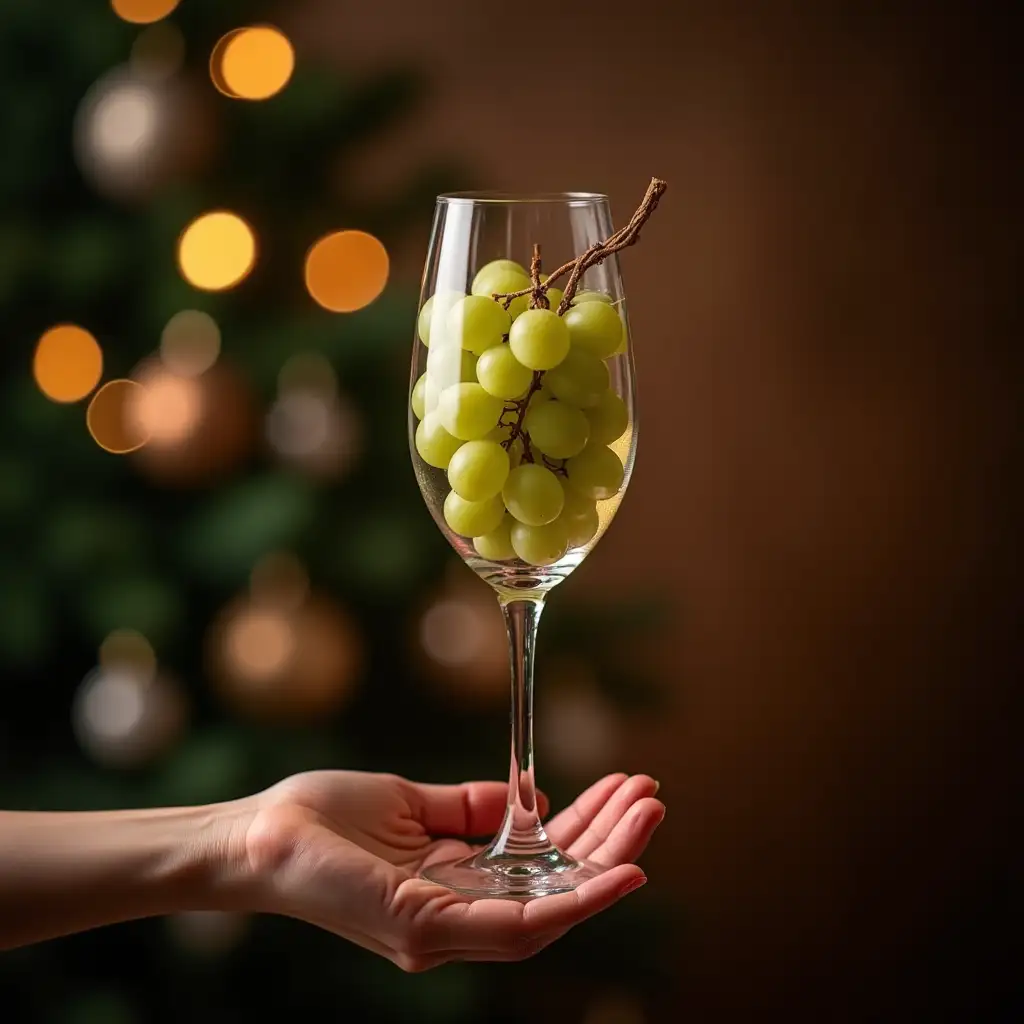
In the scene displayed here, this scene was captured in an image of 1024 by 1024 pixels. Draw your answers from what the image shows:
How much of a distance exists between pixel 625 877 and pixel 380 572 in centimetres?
68

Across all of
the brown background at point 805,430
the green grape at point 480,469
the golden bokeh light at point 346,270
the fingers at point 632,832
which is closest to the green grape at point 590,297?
the green grape at point 480,469

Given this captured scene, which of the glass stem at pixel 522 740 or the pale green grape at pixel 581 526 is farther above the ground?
the pale green grape at pixel 581 526

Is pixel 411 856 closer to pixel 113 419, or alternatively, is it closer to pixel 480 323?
pixel 480 323

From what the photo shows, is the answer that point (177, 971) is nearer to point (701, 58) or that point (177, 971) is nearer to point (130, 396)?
point (130, 396)

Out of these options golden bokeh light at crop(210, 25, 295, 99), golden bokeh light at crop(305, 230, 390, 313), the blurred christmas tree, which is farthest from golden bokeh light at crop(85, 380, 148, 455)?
golden bokeh light at crop(210, 25, 295, 99)

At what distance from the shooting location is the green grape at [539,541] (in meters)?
0.84

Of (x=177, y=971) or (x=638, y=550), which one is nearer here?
(x=177, y=971)

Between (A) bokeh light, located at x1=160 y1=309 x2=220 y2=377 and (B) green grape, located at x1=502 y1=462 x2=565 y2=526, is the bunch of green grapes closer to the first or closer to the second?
(B) green grape, located at x1=502 y1=462 x2=565 y2=526

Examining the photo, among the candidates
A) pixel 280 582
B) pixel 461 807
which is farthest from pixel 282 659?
pixel 461 807

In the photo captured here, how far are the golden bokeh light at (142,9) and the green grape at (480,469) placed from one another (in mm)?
884

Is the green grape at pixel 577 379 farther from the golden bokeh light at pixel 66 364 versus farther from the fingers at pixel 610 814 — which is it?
the golden bokeh light at pixel 66 364

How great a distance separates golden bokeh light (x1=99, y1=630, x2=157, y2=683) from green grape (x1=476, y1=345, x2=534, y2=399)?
723 mm

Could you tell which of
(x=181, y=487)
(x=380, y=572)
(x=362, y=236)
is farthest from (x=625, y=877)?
(x=362, y=236)

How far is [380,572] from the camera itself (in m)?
1.43
